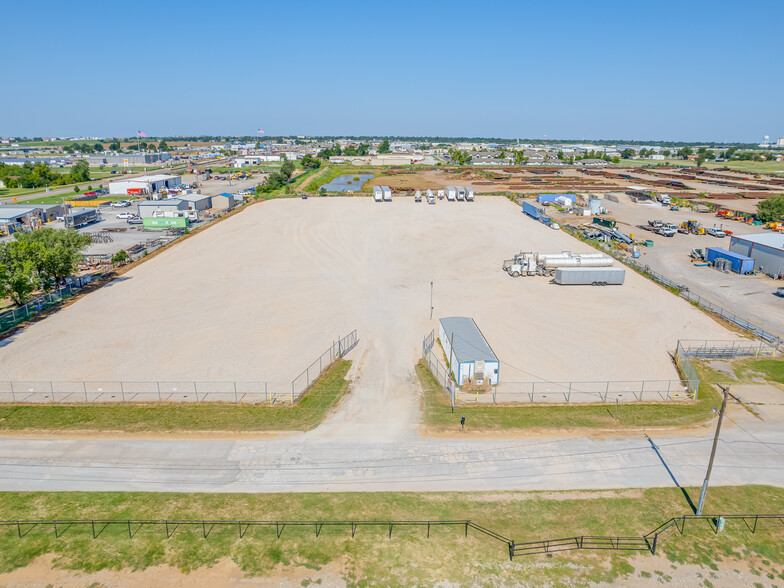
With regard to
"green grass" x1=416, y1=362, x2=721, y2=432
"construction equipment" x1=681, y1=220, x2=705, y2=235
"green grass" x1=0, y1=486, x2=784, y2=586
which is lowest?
"green grass" x1=0, y1=486, x2=784, y2=586

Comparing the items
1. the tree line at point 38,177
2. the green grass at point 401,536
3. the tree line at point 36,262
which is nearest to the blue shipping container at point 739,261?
the green grass at point 401,536

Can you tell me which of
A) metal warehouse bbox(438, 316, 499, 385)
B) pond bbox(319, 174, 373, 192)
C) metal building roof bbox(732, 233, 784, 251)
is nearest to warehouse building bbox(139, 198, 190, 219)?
pond bbox(319, 174, 373, 192)

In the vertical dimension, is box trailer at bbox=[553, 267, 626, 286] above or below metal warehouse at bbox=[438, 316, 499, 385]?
above

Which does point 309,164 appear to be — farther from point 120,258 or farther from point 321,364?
point 321,364

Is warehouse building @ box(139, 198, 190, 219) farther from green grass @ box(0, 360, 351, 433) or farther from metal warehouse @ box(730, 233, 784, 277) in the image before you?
metal warehouse @ box(730, 233, 784, 277)

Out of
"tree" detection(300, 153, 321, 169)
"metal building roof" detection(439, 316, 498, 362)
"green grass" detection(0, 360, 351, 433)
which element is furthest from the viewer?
"tree" detection(300, 153, 321, 169)

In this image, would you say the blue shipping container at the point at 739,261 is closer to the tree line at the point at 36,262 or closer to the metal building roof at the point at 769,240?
the metal building roof at the point at 769,240

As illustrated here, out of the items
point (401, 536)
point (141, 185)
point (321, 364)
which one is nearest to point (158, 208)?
point (141, 185)
